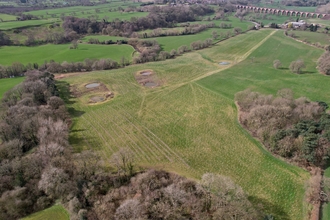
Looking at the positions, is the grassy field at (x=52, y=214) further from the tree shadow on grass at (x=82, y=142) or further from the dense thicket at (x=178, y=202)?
the tree shadow on grass at (x=82, y=142)

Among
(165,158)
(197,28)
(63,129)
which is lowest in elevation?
(165,158)

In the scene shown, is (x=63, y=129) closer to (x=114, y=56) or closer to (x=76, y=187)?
(x=76, y=187)

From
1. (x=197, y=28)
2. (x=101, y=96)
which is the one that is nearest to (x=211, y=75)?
(x=101, y=96)

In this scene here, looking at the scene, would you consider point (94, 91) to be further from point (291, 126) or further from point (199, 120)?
point (291, 126)

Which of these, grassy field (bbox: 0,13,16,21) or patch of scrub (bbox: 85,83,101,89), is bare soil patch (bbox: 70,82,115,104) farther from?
grassy field (bbox: 0,13,16,21)

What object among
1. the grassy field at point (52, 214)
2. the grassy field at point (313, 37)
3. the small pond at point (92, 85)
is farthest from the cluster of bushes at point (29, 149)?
the grassy field at point (313, 37)

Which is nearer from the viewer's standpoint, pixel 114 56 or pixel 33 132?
pixel 33 132
